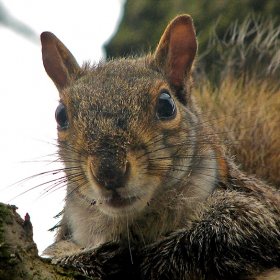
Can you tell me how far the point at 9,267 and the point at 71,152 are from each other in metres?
0.64

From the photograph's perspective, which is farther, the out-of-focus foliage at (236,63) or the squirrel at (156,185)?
the out-of-focus foliage at (236,63)

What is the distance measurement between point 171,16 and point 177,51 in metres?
1.41

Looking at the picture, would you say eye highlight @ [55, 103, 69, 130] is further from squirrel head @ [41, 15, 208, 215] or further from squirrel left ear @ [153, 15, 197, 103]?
squirrel left ear @ [153, 15, 197, 103]

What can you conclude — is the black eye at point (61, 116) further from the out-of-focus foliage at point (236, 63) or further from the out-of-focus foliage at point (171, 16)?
the out-of-focus foliage at point (171, 16)

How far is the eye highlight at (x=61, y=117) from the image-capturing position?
1.64 meters

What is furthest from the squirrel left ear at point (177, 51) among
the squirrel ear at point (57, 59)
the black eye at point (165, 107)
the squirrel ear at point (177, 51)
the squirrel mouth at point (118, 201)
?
the squirrel mouth at point (118, 201)

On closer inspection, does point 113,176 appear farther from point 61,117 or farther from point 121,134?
point 61,117

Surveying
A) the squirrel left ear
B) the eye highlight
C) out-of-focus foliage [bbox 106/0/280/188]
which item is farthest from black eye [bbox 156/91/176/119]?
out-of-focus foliage [bbox 106/0/280/188]

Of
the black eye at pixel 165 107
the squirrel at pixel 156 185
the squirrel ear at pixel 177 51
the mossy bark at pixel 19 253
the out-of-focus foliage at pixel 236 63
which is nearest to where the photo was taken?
the mossy bark at pixel 19 253

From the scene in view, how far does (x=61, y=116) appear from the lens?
1.66 m

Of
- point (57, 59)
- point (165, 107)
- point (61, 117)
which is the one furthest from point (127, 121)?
point (57, 59)

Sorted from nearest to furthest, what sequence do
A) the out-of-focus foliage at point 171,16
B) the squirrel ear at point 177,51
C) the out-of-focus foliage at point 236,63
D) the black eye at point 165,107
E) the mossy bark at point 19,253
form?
the mossy bark at point 19,253
the black eye at point 165,107
the squirrel ear at point 177,51
the out-of-focus foliage at point 236,63
the out-of-focus foliage at point 171,16

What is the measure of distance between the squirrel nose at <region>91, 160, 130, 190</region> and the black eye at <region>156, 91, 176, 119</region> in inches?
13.2

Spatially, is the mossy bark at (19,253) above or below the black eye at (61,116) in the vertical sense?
below
